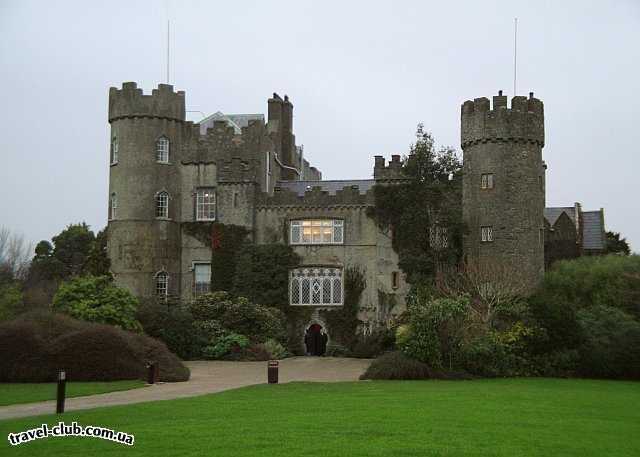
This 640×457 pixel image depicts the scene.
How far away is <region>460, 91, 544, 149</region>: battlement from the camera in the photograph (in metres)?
39.2

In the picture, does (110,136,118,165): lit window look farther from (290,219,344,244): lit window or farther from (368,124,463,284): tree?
(368,124,463,284): tree

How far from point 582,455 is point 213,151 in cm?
3390

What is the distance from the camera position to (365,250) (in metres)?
43.3

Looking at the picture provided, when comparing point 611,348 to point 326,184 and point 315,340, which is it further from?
point 326,184

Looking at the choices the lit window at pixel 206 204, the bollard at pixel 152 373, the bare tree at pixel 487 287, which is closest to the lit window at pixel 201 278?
the lit window at pixel 206 204

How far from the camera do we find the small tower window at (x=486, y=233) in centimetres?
3906

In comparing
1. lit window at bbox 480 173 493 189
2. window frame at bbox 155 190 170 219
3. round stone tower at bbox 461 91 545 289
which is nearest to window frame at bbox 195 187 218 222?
window frame at bbox 155 190 170 219

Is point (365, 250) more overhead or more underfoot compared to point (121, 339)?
more overhead

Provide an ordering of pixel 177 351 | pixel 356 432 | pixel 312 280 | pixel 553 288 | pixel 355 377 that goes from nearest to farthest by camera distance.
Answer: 1. pixel 356 432
2. pixel 355 377
3. pixel 553 288
4. pixel 177 351
5. pixel 312 280

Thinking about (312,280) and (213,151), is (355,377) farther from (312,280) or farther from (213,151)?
(213,151)

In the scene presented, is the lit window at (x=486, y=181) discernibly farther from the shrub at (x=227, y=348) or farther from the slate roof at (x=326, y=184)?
the shrub at (x=227, y=348)

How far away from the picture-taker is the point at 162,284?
43.3 m

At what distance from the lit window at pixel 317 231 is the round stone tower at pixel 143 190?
6516 millimetres

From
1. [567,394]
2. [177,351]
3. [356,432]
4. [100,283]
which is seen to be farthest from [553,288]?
[356,432]
